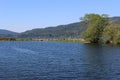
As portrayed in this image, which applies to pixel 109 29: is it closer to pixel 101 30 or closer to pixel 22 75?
pixel 101 30

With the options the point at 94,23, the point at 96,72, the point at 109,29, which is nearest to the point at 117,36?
the point at 109,29

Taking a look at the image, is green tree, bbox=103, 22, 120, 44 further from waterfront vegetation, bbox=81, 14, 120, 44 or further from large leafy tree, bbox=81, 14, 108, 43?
large leafy tree, bbox=81, 14, 108, 43

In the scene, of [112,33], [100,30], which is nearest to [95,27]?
[100,30]

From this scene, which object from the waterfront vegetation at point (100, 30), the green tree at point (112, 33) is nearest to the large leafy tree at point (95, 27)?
the waterfront vegetation at point (100, 30)

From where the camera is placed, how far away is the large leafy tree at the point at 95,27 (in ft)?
529

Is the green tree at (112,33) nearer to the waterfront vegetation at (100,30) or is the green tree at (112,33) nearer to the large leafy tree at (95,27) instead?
the waterfront vegetation at (100,30)

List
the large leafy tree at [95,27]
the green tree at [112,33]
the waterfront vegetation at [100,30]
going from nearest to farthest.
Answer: the green tree at [112,33] → the waterfront vegetation at [100,30] → the large leafy tree at [95,27]

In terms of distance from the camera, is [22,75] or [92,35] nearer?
[22,75]

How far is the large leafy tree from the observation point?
529 ft

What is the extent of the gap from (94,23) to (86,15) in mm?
8615

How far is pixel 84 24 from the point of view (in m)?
174

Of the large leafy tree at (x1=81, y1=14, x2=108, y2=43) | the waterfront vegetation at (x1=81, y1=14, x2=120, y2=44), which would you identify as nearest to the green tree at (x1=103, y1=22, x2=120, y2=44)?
the waterfront vegetation at (x1=81, y1=14, x2=120, y2=44)

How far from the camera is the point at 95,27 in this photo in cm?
16225

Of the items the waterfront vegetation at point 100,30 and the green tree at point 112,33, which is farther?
the waterfront vegetation at point 100,30
